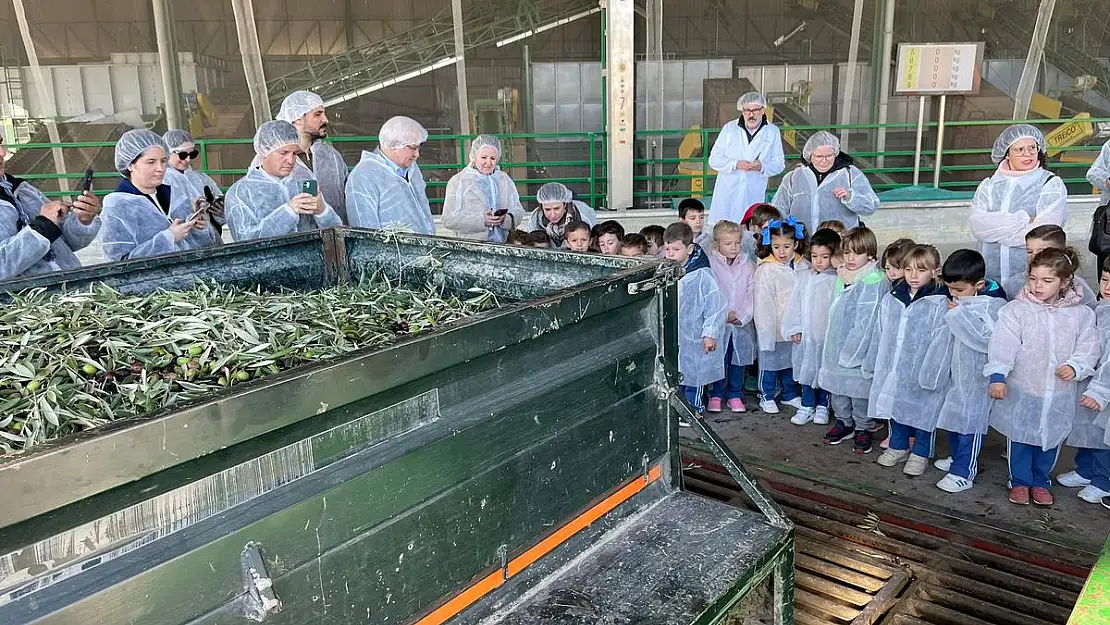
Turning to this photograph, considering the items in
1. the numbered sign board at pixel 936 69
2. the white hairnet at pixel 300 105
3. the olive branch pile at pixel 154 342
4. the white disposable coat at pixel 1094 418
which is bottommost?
Answer: the white disposable coat at pixel 1094 418

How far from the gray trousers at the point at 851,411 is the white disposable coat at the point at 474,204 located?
2.34 meters

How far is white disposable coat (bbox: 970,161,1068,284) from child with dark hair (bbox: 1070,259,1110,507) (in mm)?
1388

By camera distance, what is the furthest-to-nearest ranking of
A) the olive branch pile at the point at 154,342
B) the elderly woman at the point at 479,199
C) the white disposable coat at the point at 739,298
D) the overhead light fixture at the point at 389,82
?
the overhead light fixture at the point at 389,82
the elderly woman at the point at 479,199
the white disposable coat at the point at 739,298
the olive branch pile at the point at 154,342

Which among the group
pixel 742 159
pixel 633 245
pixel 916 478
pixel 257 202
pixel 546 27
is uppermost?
pixel 546 27

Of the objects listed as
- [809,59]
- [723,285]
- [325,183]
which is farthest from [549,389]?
[809,59]

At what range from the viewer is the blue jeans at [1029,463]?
3.47 m

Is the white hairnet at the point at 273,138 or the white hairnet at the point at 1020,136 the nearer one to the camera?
the white hairnet at the point at 273,138

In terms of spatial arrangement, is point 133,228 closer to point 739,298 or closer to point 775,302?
point 739,298

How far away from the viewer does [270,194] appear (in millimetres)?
4035

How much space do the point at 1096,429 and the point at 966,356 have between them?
585 millimetres

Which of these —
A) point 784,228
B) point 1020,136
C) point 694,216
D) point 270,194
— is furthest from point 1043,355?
point 270,194

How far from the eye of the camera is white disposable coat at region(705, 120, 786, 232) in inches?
250

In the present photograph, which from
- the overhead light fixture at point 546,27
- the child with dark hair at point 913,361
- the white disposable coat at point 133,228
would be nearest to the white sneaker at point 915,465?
the child with dark hair at point 913,361

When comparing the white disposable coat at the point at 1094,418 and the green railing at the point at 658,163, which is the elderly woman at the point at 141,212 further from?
the green railing at the point at 658,163
